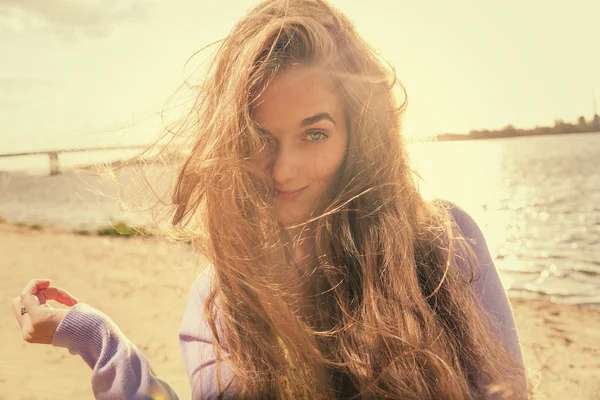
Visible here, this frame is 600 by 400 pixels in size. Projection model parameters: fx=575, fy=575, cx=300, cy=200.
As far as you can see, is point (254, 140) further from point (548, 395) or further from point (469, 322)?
point (548, 395)

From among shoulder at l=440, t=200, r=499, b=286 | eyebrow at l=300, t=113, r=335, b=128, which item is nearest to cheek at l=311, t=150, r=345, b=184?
eyebrow at l=300, t=113, r=335, b=128

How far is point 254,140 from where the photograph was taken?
1623 mm

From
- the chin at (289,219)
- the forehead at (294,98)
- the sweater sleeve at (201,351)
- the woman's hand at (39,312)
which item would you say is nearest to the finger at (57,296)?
the woman's hand at (39,312)

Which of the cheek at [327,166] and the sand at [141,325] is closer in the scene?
the cheek at [327,166]

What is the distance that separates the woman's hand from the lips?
0.78 m

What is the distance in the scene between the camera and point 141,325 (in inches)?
208

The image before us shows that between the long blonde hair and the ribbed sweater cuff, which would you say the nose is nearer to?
the long blonde hair

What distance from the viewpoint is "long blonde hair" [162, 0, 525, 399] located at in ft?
5.29

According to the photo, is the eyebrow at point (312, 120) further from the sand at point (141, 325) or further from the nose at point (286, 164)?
the sand at point (141, 325)

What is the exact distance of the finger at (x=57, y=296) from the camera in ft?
6.20

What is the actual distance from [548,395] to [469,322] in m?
2.57

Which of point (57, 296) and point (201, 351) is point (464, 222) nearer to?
point (201, 351)

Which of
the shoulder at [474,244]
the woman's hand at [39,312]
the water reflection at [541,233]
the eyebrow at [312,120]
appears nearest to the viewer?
the eyebrow at [312,120]

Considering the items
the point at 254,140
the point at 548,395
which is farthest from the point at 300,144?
the point at 548,395
